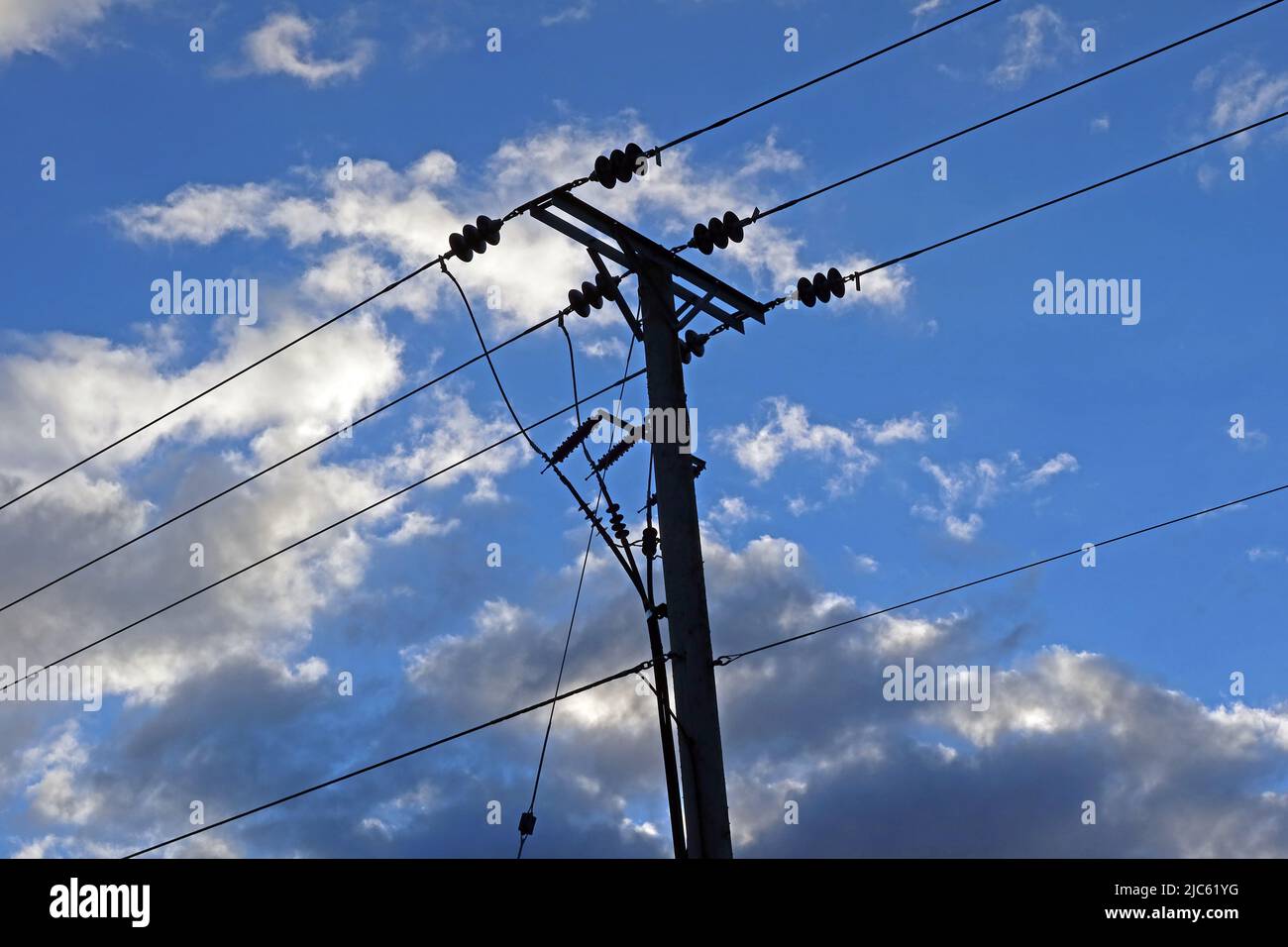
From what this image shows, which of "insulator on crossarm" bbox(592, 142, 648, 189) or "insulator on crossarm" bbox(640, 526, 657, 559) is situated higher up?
"insulator on crossarm" bbox(592, 142, 648, 189)

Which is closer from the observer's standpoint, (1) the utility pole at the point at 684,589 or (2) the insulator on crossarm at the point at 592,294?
(1) the utility pole at the point at 684,589

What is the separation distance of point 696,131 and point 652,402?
249cm

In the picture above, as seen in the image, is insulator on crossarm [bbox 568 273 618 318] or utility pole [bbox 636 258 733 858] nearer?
utility pole [bbox 636 258 733 858]

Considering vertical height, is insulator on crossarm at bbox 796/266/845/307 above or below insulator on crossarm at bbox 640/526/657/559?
above

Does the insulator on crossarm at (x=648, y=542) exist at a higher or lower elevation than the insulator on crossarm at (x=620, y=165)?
lower

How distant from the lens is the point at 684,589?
1276 centimetres

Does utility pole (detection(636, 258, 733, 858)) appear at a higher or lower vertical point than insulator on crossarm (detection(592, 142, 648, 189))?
lower

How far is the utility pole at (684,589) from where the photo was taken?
1226cm

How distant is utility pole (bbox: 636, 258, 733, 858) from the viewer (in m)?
12.3

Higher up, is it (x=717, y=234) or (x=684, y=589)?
(x=717, y=234)

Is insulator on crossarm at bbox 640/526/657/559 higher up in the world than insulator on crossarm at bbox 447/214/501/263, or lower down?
lower down
